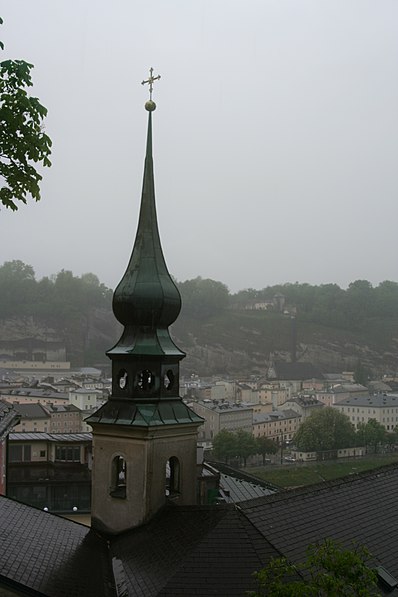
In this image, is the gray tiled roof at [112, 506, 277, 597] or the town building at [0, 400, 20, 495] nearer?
the gray tiled roof at [112, 506, 277, 597]

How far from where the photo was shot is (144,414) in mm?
14828

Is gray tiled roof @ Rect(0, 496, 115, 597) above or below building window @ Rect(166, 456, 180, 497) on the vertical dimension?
below

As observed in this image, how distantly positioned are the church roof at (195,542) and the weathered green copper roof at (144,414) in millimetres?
1641

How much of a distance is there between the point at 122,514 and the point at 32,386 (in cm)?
10943

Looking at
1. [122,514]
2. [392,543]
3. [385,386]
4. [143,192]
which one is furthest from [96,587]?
[385,386]

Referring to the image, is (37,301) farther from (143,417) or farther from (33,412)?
(143,417)

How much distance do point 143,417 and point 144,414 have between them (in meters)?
0.10

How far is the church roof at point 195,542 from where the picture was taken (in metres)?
11.3

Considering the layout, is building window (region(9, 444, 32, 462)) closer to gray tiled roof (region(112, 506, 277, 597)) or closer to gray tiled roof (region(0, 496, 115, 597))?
gray tiled roof (region(0, 496, 115, 597))

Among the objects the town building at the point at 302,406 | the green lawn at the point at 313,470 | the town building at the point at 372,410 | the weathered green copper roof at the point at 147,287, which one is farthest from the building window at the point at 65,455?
the town building at the point at 302,406

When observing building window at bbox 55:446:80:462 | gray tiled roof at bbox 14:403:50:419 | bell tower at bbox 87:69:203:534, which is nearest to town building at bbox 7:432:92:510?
building window at bbox 55:446:80:462

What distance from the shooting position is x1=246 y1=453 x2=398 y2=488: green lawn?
7494 cm

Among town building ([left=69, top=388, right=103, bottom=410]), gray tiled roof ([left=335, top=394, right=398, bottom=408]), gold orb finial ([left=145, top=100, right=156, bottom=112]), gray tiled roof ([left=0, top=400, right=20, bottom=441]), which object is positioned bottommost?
gray tiled roof ([left=335, top=394, right=398, bottom=408])

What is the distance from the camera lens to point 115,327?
194625 mm
